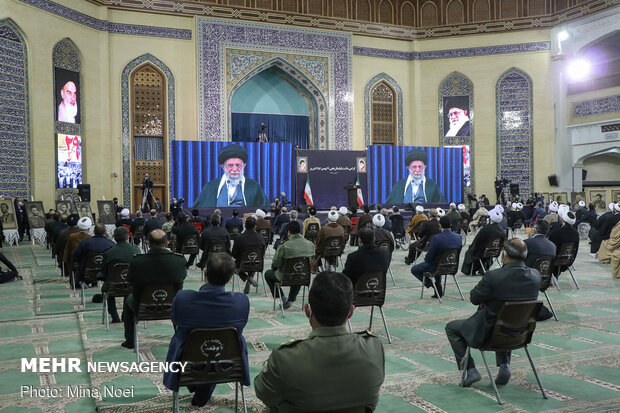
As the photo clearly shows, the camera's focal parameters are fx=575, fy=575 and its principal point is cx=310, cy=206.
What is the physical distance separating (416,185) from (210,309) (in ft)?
56.4

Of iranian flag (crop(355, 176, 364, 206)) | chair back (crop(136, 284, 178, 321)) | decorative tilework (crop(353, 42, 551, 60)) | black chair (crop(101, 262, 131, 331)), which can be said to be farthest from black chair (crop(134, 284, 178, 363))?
decorative tilework (crop(353, 42, 551, 60))

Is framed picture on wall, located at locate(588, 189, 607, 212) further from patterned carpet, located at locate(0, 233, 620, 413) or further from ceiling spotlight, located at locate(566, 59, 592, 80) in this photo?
patterned carpet, located at locate(0, 233, 620, 413)

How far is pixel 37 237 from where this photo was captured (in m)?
13.8

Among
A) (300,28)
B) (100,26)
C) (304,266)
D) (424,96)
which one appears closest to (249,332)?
(304,266)

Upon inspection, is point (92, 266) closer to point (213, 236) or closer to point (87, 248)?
point (87, 248)

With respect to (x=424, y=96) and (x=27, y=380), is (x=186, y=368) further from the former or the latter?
(x=424, y=96)

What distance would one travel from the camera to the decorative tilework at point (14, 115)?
13836mm

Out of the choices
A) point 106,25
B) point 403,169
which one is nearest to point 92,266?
point 106,25

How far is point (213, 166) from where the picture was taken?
1686 centimetres

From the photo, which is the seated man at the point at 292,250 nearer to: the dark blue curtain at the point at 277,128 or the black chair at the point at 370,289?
the black chair at the point at 370,289

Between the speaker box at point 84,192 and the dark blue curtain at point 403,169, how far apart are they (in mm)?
8630

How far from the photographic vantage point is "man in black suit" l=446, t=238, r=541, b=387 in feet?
11.1

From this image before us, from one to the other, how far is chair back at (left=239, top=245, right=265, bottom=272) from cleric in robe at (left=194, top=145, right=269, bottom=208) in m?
10.4

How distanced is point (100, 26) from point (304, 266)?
1381 centimetres
